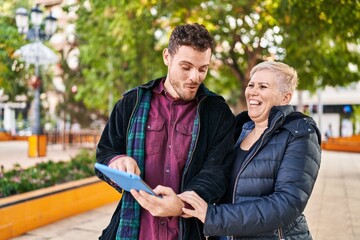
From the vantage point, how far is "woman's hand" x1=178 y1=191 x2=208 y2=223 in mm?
1650

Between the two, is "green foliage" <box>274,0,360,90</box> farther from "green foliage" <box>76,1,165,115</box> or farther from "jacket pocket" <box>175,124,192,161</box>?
"jacket pocket" <box>175,124,192,161</box>

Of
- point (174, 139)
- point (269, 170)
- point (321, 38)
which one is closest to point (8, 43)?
point (321, 38)

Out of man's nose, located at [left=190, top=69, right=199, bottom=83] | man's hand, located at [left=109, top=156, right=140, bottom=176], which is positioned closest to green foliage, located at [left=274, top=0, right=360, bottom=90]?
man's nose, located at [left=190, top=69, right=199, bottom=83]

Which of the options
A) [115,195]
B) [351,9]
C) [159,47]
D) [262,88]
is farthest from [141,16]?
[262,88]

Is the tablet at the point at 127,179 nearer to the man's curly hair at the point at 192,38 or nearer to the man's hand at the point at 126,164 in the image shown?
the man's hand at the point at 126,164

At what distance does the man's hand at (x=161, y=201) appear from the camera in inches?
62.0

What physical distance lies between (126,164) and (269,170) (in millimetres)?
629

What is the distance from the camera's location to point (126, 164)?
173 centimetres

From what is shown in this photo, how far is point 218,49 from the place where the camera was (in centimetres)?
1324

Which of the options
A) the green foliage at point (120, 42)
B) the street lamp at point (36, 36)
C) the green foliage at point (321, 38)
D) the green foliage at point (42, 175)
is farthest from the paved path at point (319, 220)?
the street lamp at point (36, 36)

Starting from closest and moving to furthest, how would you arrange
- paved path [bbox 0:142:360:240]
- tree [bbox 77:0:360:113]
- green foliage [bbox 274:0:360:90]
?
paved path [bbox 0:142:360:240] → green foliage [bbox 274:0:360:90] → tree [bbox 77:0:360:113]

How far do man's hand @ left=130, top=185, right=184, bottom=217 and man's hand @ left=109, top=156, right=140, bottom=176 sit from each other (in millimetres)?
145

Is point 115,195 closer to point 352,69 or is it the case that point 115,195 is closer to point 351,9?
point 351,9

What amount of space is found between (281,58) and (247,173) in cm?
1042
